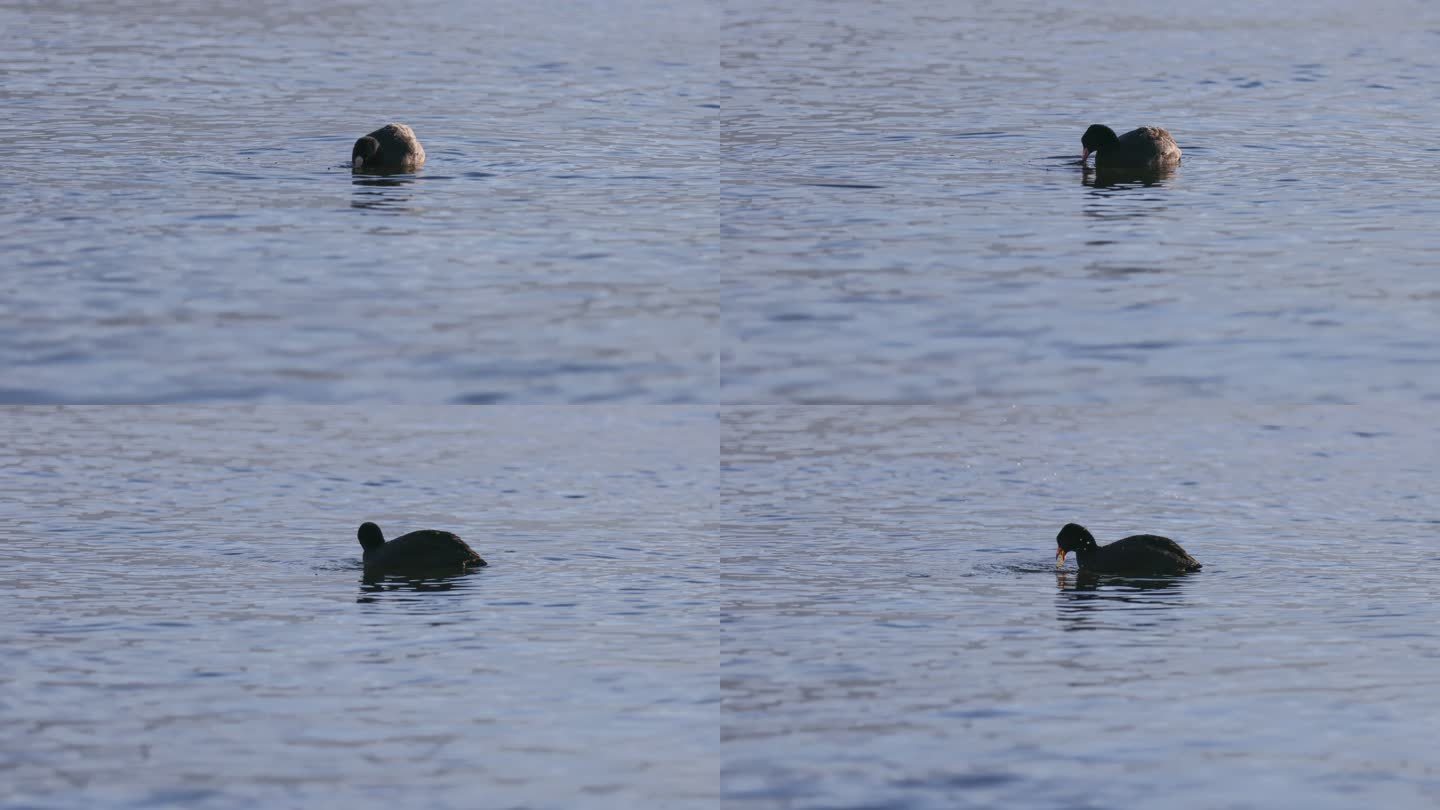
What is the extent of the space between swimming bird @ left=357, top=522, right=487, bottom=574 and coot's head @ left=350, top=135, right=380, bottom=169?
385 centimetres

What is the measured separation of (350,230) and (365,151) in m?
3.53

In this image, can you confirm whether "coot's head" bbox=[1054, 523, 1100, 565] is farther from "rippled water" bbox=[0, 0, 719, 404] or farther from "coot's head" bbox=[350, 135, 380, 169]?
"coot's head" bbox=[350, 135, 380, 169]

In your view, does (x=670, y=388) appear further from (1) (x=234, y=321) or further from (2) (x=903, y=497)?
(2) (x=903, y=497)

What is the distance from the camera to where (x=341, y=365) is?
38.0 ft

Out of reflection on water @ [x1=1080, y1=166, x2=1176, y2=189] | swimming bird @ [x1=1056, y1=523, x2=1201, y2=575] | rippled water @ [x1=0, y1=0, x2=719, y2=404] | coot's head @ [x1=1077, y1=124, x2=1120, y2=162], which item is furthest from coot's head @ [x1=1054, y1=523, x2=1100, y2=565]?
coot's head @ [x1=1077, y1=124, x2=1120, y2=162]

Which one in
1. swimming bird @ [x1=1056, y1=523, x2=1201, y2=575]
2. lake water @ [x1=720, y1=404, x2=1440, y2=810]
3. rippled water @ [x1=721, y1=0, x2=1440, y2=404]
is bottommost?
swimming bird @ [x1=1056, y1=523, x2=1201, y2=575]

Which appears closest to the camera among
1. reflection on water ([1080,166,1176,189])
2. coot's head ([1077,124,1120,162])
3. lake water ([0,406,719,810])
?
lake water ([0,406,719,810])

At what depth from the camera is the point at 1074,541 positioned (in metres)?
17.0

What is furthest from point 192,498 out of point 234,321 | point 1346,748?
point 1346,748

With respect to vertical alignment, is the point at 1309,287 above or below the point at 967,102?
below

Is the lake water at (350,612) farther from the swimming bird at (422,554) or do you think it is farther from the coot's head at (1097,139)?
the coot's head at (1097,139)

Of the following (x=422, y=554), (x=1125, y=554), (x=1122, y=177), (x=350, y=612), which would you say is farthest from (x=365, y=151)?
(x=1125, y=554)

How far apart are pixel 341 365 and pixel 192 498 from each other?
732 centimetres

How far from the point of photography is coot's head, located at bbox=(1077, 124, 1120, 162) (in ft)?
65.8
